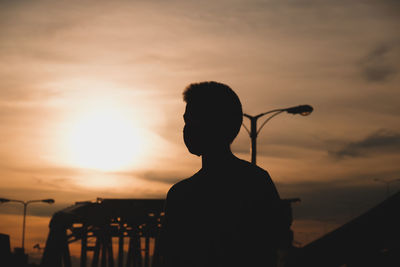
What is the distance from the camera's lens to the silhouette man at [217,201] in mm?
2533

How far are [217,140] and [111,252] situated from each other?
2972cm

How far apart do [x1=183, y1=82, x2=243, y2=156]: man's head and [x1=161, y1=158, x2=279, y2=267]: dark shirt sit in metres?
0.14

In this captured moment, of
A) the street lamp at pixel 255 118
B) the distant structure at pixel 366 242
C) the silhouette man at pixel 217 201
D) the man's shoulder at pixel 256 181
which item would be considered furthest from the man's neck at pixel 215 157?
the street lamp at pixel 255 118

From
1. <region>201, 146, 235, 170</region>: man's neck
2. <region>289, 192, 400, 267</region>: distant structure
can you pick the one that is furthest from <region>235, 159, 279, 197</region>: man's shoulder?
<region>289, 192, 400, 267</region>: distant structure

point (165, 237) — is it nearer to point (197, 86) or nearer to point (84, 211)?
point (197, 86)

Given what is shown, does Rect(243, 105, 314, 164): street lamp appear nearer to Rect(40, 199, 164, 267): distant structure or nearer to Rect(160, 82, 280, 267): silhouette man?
Rect(40, 199, 164, 267): distant structure

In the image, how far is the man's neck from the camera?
268cm

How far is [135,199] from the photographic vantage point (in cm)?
2566

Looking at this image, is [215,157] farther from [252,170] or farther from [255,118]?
[255,118]

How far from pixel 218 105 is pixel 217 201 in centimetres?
47

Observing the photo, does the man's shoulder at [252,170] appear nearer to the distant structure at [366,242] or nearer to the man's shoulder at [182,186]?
the man's shoulder at [182,186]

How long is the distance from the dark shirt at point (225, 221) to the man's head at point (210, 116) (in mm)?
144

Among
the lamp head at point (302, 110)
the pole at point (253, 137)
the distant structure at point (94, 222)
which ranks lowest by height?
the distant structure at point (94, 222)

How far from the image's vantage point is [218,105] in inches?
104
